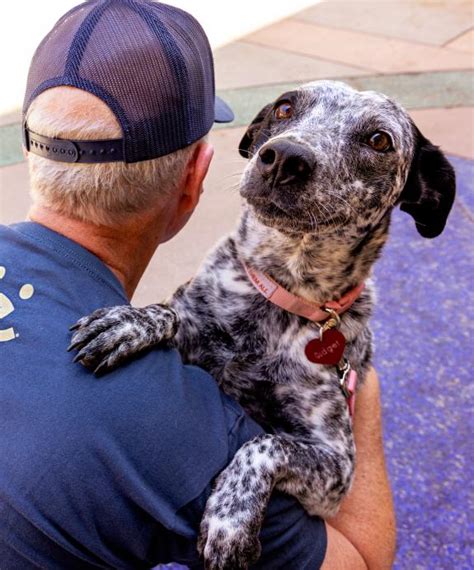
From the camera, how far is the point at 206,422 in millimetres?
1331

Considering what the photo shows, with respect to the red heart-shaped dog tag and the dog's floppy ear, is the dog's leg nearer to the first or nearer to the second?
the red heart-shaped dog tag

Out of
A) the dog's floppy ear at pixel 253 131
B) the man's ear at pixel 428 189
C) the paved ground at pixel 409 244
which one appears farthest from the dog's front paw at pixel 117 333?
the paved ground at pixel 409 244

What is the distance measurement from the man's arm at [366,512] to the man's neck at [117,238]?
778 millimetres

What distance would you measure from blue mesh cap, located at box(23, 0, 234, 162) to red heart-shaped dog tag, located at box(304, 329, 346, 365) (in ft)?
2.37

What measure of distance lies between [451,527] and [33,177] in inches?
78.1

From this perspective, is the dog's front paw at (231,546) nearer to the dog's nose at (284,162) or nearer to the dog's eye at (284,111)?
the dog's nose at (284,162)

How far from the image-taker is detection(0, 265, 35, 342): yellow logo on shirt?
1.22 metres

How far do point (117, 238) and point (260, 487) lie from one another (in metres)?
0.65

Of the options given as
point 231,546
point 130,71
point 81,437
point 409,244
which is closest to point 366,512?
point 231,546

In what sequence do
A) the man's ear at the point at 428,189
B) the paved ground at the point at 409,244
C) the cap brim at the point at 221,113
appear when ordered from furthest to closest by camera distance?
the paved ground at the point at 409,244 < the man's ear at the point at 428,189 < the cap brim at the point at 221,113

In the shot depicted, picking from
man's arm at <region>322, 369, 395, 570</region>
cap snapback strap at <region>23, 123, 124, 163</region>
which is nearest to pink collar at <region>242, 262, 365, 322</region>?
man's arm at <region>322, 369, 395, 570</region>

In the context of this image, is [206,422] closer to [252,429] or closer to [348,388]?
[252,429]

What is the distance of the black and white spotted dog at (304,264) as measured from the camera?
1.75 m

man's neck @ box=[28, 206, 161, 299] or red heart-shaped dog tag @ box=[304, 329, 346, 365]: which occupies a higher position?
man's neck @ box=[28, 206, 161, 299]
